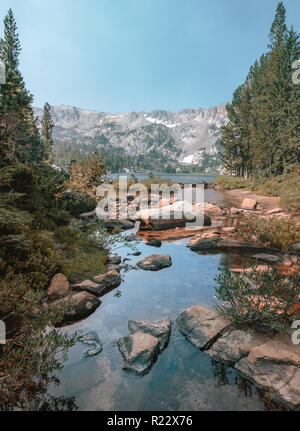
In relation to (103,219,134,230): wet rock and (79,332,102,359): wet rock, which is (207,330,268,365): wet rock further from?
(103,219,134,230): wet rock

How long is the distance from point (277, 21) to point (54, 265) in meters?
53.8

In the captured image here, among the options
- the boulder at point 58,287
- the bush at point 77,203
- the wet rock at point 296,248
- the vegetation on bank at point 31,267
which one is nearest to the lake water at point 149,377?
the vegetation on bank at point 31,267

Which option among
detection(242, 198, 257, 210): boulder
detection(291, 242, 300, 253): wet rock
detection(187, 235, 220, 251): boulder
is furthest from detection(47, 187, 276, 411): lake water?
detection(242, 198, 257, 210): boulder

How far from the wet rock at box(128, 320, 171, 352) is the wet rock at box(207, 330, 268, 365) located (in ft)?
3.17

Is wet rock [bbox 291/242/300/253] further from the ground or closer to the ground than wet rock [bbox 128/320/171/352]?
further from the ground

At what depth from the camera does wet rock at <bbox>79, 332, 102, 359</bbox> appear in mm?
4711

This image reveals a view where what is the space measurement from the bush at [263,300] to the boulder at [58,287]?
427cm

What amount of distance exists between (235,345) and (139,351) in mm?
1982

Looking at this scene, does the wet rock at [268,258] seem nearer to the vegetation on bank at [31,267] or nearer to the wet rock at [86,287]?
the wet rock at [86,287]

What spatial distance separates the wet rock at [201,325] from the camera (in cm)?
510

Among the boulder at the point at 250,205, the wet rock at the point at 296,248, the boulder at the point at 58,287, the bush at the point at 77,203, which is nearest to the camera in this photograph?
the boulder at the point at 58,287

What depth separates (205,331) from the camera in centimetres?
527

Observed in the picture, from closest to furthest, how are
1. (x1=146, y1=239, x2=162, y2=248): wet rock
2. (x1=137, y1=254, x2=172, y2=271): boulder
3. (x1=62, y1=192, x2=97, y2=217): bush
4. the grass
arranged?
1. the grass
2. (x1=137, y1=254, x2=172, y2=271): boulder
3. (x1=146, y1=239, x2=162, y2=248): wet rock
4. (x1=62, y1=192, x2=97, y2=217): bush
